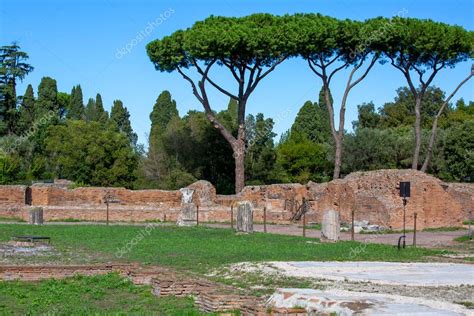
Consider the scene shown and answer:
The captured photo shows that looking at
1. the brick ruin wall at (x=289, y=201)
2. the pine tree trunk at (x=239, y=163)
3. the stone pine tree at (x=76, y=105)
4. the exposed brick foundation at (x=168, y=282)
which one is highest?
the stone pine tree at (x=76, y=105)

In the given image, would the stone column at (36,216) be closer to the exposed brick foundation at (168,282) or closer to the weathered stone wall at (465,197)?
the exposed brick foundation at (168,282)

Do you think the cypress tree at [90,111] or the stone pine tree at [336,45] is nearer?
the stone pine tree at [336,45]

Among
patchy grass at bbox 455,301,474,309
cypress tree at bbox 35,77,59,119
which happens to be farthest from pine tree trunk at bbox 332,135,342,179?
patchy grass at bbox 455,301,474,309

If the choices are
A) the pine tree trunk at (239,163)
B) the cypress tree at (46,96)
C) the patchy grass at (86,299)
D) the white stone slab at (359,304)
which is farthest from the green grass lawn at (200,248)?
the cypress tree at (46,96)

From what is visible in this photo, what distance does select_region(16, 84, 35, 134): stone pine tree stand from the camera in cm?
5300

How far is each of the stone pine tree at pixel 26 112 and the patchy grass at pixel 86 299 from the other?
135 feet

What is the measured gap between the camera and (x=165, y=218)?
1299 inches

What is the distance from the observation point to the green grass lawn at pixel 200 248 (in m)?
16.1

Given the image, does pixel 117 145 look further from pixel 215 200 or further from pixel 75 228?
pixel 75 228

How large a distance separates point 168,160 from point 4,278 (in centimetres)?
3033

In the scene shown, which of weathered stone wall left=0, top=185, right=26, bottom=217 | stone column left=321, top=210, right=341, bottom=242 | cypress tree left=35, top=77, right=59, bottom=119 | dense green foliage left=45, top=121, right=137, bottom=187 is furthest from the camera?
cypress tree left=35, top=77, right=59, bottom=119

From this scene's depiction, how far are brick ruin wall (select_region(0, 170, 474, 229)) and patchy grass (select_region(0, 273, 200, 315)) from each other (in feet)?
55.6

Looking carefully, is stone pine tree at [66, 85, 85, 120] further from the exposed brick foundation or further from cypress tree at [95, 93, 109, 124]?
the exposed brick foundation

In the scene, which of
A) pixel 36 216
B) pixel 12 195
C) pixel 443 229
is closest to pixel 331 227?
pixel 443 229
